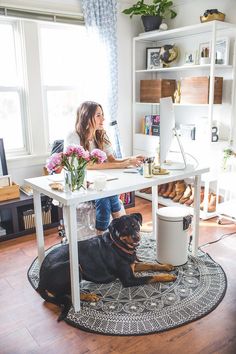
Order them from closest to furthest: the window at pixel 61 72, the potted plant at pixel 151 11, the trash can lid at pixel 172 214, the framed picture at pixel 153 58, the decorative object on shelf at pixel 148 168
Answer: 1. the decorative object on shelf at pixel 148 168
2. the trash can lid at pixel 172 214
3. the window at pixel 61 72
4. the potted plant at pixel 151 11
5. the framed picture at pixel 153 58

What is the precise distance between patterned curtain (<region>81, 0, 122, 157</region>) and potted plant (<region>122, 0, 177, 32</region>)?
230 millimetres

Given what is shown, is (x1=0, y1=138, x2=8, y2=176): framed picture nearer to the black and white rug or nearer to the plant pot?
the black and white rug

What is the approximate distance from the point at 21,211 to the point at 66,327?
1.55m

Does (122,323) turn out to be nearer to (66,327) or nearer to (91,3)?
(66,327)

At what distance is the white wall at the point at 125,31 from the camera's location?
3.38m

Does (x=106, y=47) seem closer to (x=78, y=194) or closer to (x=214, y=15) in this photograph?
(x=214, y=15)

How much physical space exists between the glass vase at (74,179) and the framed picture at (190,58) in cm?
216

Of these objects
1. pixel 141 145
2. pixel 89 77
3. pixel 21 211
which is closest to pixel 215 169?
pixel 141 145

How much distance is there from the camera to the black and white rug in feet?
6.47

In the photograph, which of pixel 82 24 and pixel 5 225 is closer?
pixel 5 225

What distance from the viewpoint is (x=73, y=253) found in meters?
2.00

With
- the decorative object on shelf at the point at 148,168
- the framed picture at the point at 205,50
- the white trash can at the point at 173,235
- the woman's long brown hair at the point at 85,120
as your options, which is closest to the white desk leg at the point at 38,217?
the woman's long brown hair at the point at 85,120

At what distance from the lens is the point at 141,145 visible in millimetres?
4203

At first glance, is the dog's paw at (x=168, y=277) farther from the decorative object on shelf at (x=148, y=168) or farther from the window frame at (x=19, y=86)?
the window frame at (x=19, y=86)
